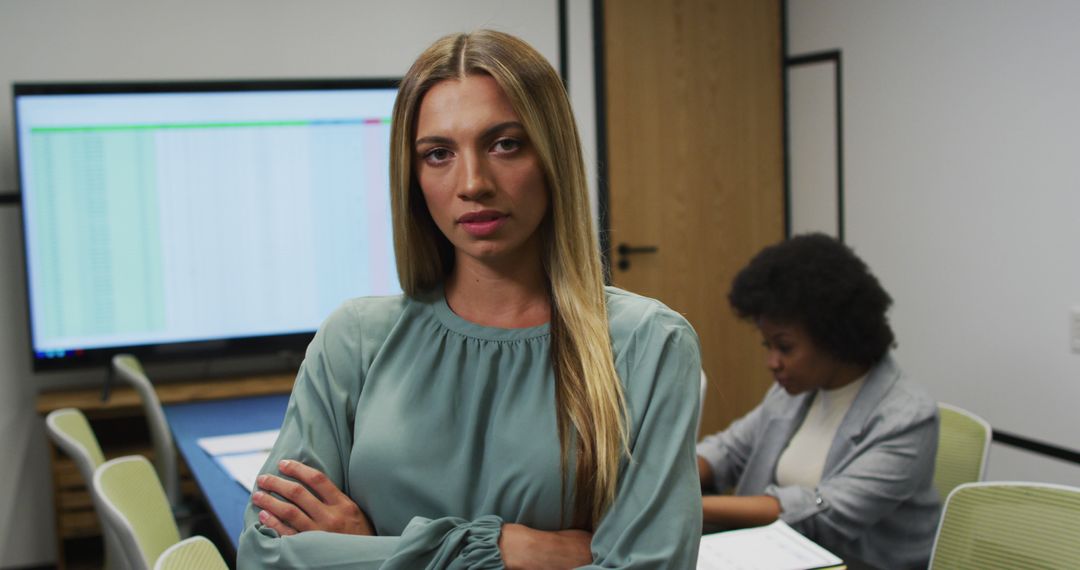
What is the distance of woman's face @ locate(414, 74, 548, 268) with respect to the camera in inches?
49.4

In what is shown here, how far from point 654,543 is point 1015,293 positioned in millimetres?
2819

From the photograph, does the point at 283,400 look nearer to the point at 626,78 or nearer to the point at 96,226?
the point at 96,226

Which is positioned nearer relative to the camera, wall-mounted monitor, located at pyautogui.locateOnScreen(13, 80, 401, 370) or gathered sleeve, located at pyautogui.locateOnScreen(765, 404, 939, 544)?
gathered sleeve, located at pyautogui.locateOnScreen(765, 404, 939, 544)

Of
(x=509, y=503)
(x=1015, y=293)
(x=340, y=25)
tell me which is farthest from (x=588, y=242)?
(x=340, y=25)

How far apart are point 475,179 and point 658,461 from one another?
411 mm

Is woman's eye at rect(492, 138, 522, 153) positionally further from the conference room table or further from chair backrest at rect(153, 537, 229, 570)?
the conference room table

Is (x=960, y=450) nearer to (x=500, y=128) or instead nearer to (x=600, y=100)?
(x=500, y=128)

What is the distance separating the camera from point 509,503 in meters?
1.25

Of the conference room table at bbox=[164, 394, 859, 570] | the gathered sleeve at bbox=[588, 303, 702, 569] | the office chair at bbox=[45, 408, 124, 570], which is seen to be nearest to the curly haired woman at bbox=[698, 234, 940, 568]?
the conference room table at bbox=[164, 394, 859, 570]

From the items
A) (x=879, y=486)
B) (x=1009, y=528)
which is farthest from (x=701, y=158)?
(x=1009, y=528)

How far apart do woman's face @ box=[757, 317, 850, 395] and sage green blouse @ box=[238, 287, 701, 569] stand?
1.14 meters

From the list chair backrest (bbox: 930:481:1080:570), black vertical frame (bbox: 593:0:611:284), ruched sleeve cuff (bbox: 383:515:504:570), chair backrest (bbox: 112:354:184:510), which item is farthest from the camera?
black vertical frame (bbox: 593:0:611:284)

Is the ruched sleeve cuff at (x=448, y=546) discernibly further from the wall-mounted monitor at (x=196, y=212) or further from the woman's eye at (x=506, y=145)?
the wall-mounted monitor at (x=196, y=212)

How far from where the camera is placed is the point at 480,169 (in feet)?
4.10
